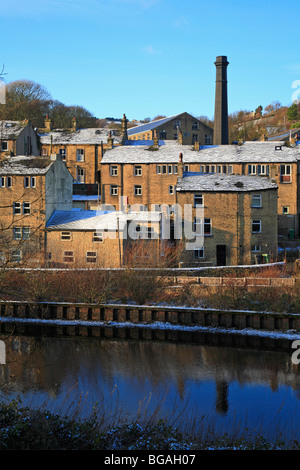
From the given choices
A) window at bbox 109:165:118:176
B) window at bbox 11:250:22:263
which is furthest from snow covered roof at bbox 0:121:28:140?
window at bbox 11:250:22:263

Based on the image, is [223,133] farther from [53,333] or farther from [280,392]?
[280,392]

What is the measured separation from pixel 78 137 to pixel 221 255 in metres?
25.1

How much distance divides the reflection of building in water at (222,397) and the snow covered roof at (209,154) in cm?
2883

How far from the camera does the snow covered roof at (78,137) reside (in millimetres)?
51594

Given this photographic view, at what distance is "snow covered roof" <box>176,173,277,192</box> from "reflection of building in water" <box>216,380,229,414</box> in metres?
19.1

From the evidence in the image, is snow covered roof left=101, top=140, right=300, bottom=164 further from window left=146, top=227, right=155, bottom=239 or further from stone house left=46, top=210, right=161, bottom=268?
window left=146, top=227, right=155, bottom=239

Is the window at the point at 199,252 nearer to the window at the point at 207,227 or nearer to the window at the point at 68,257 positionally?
the window at the point at 207,227

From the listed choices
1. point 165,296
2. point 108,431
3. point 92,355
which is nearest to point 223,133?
point 165,296

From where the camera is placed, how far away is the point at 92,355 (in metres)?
22.0

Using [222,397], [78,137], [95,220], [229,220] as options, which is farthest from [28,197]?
[222,397]

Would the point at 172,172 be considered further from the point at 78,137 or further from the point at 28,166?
the point at 28,166

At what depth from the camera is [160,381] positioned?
60.6 feet

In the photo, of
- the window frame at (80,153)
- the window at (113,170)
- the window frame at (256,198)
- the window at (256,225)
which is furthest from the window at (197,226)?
the window frame at (80,153)
